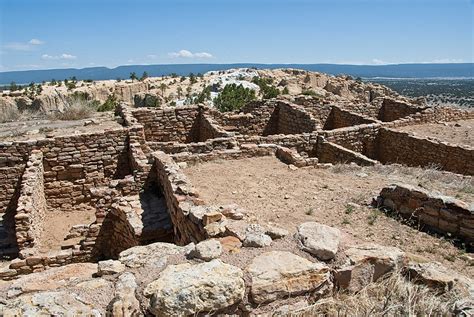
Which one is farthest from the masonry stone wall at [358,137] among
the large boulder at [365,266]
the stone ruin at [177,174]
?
the large boulder at [365,266]

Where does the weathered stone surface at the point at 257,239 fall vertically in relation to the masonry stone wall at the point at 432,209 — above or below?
above

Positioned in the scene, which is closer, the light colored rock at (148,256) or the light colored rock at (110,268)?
the light colored rock at (110,268)

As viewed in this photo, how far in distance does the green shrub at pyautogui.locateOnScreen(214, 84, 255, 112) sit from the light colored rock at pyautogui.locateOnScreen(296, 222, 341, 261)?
852 inches

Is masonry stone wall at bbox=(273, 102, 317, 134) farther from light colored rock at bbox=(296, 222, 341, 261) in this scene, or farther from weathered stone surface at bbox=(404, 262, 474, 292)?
weathered stone surface at bbox=(404, 262, 474, 292)

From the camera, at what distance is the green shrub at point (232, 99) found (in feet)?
91.2

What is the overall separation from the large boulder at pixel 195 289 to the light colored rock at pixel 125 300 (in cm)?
11

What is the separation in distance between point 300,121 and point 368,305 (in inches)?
488

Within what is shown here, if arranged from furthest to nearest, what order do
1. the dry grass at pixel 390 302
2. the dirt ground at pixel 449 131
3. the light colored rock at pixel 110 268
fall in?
the dirt ground at pixel 449 131, the light colored rock at pixel 110 268, the dry grass at pixel 390 302

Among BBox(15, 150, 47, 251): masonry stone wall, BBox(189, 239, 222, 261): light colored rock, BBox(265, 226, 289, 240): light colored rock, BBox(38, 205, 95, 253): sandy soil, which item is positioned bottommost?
BBox(38, 205, 95, 253): sandy soil

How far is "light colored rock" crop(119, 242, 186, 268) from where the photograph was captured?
4195mm

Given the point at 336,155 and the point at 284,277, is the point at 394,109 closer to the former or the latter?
the point at 336,155

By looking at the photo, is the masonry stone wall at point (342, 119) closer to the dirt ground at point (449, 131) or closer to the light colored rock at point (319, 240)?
the dirt ground at point (449, 131)

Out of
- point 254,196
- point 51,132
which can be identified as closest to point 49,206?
point 51,132

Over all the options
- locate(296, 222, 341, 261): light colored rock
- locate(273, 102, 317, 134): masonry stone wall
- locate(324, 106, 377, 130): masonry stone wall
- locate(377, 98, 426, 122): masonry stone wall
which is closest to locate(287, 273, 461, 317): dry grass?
locate(296, 222, 341, 261): light colored rock
